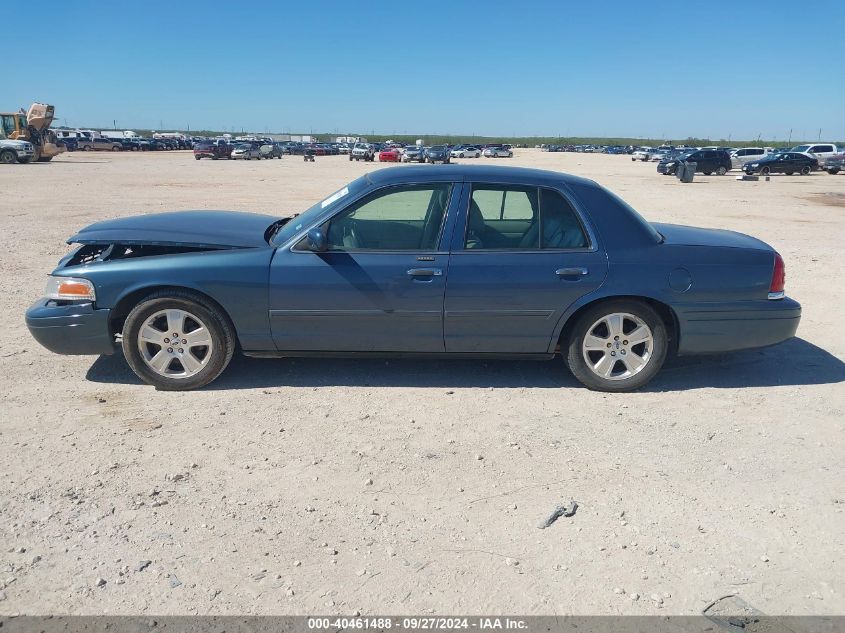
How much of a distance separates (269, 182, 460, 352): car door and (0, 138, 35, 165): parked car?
40253 millimetres

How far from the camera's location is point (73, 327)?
4.90 meters

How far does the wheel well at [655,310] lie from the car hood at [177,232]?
226cm

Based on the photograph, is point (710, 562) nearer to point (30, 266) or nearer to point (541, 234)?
point (541, 234)

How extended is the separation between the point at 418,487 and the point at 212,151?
5915 cm

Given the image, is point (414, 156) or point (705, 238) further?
point (414, 156)

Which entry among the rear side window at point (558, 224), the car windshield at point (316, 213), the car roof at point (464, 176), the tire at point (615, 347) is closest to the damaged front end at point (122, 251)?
the car windshield at point (316, 213)

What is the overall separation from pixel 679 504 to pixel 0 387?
4.57m

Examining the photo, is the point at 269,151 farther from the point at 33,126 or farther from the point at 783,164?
the point at 783,164

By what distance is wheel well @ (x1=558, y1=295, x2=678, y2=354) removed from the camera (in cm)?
496

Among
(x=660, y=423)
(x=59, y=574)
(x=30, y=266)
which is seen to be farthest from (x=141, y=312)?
(x=30, y=266)

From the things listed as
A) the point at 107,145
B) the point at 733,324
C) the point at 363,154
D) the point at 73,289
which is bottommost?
the point at 733,324

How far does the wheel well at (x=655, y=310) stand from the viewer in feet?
16.3

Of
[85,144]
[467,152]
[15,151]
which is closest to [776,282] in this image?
[15,151]

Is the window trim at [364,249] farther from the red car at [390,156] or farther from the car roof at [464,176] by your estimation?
the red car at [390,156]
